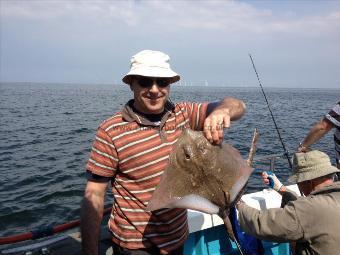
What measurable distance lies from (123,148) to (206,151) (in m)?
0.69

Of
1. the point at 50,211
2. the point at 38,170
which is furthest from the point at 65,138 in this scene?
the point at 50,211

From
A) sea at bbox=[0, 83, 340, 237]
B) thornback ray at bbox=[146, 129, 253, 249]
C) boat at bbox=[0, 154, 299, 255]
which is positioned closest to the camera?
thornback ray at bbox=[146, 129, 253, 249]

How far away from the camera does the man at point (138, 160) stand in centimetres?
282

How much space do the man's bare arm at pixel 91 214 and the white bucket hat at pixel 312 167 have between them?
2182mm

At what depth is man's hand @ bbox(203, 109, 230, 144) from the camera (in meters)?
2.73

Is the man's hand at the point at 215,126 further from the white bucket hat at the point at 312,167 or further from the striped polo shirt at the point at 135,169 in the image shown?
the white bucket hat at the point at 312,167

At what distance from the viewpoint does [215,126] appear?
107 inches

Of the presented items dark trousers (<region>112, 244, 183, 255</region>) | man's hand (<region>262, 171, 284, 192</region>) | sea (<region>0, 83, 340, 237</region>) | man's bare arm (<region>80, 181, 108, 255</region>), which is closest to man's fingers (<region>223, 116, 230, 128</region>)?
man's bare arm (<region>80, 181, 108, 255</region>)

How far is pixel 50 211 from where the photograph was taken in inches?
439

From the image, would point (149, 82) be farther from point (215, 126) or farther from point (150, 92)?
point (215, 126)

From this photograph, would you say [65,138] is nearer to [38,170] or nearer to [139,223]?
[38,170]

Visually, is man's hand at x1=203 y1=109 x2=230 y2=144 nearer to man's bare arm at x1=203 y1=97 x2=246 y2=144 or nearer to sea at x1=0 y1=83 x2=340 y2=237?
man's bare arm at x1=203 y1=97 x2=246 y2=144

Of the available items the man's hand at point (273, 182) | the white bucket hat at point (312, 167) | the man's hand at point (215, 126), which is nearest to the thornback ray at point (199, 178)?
the man's hand at point (215, 126)

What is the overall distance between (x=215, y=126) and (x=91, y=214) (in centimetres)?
127
